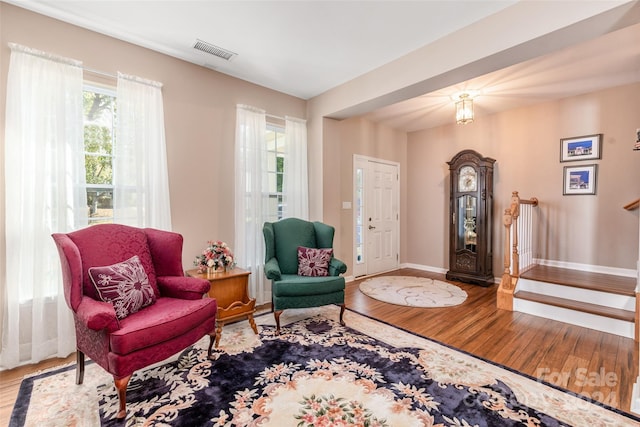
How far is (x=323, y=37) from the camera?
2.75 meters

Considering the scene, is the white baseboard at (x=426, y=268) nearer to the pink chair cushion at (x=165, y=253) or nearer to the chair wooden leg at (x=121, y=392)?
the pink chair cushion at (x=165, y=253)

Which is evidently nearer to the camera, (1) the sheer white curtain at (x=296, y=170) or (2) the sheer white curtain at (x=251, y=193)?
(2) the sheer white curtain at (x=251, y=193)

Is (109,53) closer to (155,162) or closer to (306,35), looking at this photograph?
(155,162)

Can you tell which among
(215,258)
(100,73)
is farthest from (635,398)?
(100,73)

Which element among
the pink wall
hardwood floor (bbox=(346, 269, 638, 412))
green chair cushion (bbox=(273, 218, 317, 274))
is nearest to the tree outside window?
green chair cushion (bbox=(273, 218, 317, 274))

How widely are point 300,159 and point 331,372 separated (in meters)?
2.78

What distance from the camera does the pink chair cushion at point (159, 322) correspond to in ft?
5.49

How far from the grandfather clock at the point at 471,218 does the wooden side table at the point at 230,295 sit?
3560 millimetres

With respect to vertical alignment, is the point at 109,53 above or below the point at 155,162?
above

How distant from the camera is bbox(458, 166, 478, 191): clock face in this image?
4612mm

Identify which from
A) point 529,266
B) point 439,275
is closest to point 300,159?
point 439,275

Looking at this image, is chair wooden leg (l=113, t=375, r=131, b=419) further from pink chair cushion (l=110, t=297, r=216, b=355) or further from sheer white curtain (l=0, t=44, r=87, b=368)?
sheer white curtain (l=0, t=44, r=87, b=368)

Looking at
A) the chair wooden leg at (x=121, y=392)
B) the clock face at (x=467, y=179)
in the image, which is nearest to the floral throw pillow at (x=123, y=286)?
the chair wooden leg at (x=121, y=392)

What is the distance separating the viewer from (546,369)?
2.14 meters
